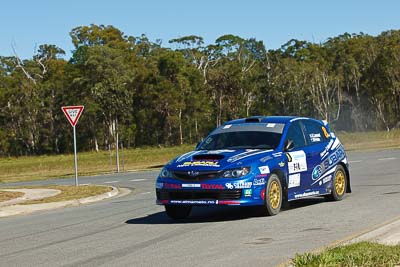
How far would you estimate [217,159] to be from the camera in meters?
12.0

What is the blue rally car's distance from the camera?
466 inches

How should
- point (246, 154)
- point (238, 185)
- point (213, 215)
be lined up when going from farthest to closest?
point (213, 215) → point (246, 154) → point (238, 185)

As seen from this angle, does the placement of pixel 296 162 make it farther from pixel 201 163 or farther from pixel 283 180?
pixel 201 163

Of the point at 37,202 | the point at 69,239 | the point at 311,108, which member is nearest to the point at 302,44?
the point at 311,108

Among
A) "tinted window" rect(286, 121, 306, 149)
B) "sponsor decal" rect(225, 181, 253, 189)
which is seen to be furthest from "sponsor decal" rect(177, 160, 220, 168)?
"tinted window" rect(286, 121, 306, 149)

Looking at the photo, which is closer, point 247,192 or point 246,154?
point 247,192

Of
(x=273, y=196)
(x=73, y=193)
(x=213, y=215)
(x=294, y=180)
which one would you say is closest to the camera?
(x=273, y=196)

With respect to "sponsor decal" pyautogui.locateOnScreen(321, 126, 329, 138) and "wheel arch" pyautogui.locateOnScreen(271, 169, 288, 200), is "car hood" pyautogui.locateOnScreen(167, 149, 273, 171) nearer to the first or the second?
"wheel arch" pyautogui.locateOnScreen(271, 169, 288, 200)

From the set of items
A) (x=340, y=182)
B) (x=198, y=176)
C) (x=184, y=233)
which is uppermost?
(x=198, y=176)

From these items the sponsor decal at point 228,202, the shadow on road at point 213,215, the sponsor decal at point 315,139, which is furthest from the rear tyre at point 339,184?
the sponsor decal at point 228,202

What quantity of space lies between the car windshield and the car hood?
46cm

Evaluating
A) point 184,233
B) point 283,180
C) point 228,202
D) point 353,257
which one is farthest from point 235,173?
point 353,257

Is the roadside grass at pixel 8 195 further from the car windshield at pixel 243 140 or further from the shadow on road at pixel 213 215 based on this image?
the car windshield at pixel 243 140

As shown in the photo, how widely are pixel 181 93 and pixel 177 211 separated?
6432 centimetres
